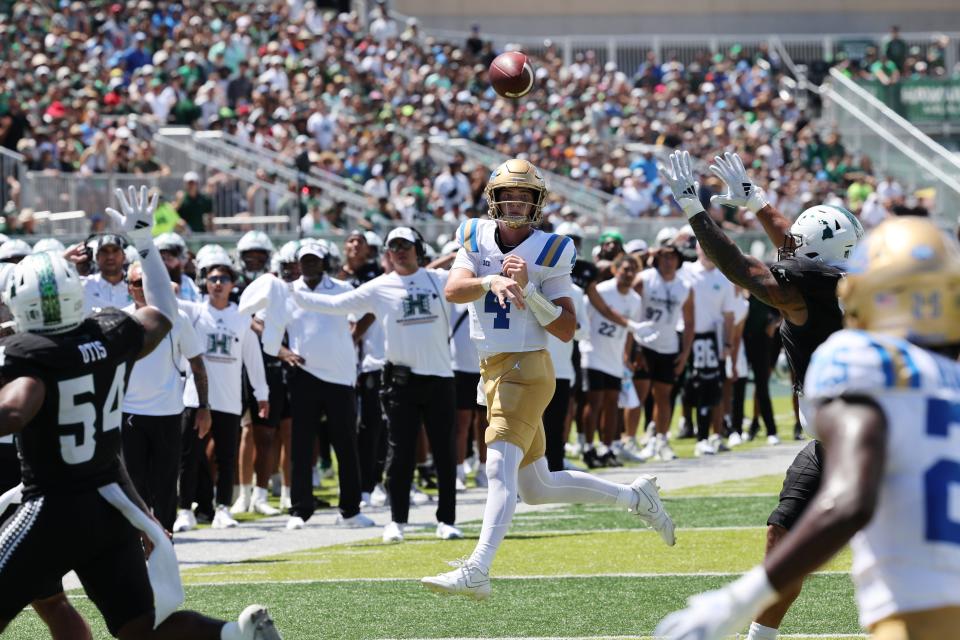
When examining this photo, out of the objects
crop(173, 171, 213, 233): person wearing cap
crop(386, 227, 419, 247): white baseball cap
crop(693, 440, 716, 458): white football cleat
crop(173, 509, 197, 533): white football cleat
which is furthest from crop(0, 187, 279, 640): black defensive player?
crop(173, 171, 213, 233): person wearing cap

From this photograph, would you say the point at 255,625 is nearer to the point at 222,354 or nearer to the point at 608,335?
the point at 222,354

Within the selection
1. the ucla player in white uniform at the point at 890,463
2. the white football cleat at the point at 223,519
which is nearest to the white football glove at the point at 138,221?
the ucla player in white uniform at the point at 890,463

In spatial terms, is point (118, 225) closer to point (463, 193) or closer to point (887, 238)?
point (887, 238)

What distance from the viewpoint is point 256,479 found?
11969 millimetres

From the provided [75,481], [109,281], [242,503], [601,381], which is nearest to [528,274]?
[75,481]

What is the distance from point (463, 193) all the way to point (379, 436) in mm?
9601

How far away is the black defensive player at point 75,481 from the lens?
189 inches

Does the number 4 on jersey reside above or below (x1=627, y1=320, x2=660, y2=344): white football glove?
above

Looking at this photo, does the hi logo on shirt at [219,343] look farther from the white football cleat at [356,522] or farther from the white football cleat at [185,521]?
the white football cleat at [356,522]

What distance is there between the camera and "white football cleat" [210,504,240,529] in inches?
436

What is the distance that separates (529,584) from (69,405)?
3748 mm

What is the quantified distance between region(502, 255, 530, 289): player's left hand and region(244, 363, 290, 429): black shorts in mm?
5179

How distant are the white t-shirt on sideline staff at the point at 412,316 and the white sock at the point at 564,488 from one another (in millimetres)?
2603

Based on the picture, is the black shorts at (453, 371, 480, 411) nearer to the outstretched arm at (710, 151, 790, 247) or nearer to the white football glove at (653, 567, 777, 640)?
the outstretched arm at (710, 151, 790, 247)
